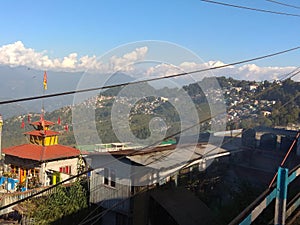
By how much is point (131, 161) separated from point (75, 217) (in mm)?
2188

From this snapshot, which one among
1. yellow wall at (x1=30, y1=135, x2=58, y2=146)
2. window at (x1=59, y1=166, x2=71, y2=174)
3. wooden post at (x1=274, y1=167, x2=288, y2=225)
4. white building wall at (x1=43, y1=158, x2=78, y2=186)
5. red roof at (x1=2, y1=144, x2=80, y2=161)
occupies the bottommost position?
window at (x1=59, y1=166, x2=71, y2=174)

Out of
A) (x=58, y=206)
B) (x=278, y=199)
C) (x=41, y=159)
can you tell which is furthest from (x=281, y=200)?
(x=41, y=159)

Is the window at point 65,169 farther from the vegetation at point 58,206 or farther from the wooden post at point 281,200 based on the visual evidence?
the wooden post at point 281,200

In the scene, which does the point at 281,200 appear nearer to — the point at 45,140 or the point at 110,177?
the point at 110,177

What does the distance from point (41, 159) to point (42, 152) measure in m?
0.76

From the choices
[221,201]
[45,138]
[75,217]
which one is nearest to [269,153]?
[221,201]

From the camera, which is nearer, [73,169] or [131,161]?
[131,161]

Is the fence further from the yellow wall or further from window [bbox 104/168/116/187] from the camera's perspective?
the yellow wall

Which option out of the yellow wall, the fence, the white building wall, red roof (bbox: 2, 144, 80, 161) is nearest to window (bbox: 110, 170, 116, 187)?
the white building wall

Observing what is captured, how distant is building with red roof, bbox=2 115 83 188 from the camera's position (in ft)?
37.9

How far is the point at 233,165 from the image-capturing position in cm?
973

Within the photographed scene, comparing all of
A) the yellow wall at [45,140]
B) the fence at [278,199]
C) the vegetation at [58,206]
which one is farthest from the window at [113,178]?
the yellow wall at [45,140]

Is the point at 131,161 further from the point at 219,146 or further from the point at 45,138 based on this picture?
the point at 45,138

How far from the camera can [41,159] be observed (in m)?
11.6
